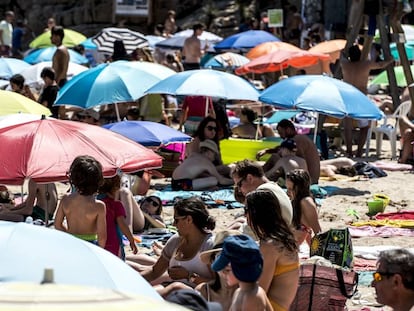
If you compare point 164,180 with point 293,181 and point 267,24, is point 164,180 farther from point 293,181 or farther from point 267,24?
point 267,24

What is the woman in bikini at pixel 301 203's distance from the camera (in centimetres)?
811

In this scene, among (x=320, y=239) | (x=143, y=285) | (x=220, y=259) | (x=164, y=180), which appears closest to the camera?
(x=143, y=285)

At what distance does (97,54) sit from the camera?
968 inches

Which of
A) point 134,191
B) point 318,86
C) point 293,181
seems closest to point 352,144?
point 318,86

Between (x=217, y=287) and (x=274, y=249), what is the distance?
0.37m

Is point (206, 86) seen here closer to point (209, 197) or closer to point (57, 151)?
point (209, 197)

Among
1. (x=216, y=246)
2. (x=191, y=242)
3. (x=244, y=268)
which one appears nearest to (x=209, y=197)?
(x=191, y=242)

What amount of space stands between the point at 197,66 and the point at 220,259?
1756cm

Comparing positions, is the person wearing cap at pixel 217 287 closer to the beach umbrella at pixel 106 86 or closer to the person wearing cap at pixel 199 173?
the person wearing cap at pixel 199 173

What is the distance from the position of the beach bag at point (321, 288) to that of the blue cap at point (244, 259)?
196 centimetres

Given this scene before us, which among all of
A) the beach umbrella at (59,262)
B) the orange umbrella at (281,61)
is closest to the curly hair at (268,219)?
the beach umbrella at (59,262)

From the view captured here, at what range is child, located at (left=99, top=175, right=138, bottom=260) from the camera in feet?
25.0

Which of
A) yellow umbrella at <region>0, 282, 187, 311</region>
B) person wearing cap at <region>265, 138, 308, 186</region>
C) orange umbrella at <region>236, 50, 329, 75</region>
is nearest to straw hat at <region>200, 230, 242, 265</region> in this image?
yellow umbrella at <region>0, 282, 187, 311</region>

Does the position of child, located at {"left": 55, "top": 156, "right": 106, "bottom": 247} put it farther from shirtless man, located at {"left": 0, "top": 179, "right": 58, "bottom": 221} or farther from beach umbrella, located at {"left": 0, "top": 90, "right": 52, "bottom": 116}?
beach umbrella, located at {"left": 0, "top": 90, "right": 52, "bottom": 116}
